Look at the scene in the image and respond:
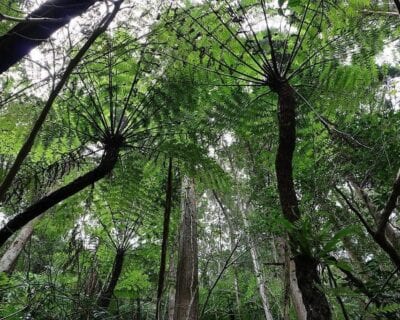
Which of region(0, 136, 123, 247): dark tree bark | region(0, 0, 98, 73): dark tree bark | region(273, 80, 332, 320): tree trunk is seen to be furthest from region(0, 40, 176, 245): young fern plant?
region(273, 80, 332, 320): tree trunk

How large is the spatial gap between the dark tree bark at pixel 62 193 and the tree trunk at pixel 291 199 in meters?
1.18

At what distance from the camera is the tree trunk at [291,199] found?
1.53 m

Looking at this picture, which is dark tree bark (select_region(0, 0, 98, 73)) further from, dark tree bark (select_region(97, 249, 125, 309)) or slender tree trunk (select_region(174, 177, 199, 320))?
dark tree bark (select_region(97, 249, 125, 309))

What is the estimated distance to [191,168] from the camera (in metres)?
Answer: 3.01

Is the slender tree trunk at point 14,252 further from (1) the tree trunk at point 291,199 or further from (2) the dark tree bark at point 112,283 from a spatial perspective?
(1) the tree trunk at point 291,199

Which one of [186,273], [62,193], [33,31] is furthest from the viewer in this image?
[186,273]

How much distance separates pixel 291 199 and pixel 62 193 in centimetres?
139

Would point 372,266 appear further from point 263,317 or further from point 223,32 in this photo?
point 263,317

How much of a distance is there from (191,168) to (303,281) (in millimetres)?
1595

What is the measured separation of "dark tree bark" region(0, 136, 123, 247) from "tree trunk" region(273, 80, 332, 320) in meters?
1.18

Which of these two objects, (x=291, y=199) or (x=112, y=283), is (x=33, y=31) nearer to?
(x=291, y=199)

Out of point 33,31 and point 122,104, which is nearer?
point 33,31

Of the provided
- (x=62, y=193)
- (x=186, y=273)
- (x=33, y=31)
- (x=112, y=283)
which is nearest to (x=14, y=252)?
(x=112, y=283)

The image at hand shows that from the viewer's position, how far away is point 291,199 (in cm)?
186
